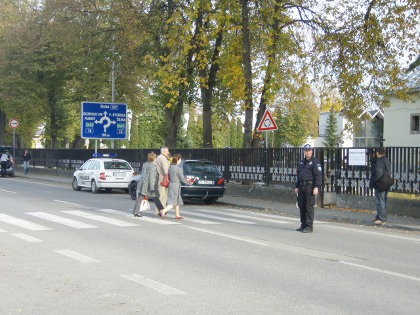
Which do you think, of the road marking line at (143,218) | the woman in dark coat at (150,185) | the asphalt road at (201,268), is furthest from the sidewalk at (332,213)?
the woman in dark coat at (150,185)

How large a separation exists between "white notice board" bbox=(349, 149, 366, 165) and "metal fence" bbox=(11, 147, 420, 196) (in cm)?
4

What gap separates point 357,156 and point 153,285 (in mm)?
12612

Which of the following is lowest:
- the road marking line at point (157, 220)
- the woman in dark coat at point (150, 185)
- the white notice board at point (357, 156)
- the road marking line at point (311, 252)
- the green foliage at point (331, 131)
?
the road marking line at point (311, 252)

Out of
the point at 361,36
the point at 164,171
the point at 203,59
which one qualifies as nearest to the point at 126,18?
the point at 203,59

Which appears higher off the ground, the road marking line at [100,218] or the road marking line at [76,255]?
the road marking line at [100,218]

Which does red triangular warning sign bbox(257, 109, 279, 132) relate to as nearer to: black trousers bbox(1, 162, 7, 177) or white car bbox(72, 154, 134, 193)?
white car bbox(72, 154, 134, 193)

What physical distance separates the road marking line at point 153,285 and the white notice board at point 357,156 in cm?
1203

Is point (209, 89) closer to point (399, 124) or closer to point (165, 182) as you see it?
point (165, 182)

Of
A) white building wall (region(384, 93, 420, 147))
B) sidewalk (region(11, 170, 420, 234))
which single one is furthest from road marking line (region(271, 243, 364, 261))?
white building wall (region(384, 93, 420, 147))

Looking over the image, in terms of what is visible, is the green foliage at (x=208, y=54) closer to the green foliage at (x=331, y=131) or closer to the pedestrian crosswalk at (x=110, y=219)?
the pedestrian crosswalk at (x=110, y=219)

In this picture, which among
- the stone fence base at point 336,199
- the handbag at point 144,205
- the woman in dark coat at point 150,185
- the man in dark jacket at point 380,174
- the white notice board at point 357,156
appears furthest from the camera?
the white notice board at point 357,156

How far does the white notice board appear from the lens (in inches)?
736

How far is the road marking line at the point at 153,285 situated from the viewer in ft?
23.7

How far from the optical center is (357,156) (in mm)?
18938
